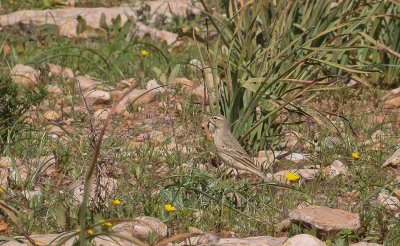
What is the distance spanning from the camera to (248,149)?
7.60 metres

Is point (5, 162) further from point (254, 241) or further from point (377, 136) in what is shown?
point (377, 136)

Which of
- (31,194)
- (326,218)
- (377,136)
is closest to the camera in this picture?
(326,218)

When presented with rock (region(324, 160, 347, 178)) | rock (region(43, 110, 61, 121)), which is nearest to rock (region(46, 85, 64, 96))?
rock (region(43, 110, 61, 121))

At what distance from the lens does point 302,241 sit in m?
5.34

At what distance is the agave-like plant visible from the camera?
7246 mm

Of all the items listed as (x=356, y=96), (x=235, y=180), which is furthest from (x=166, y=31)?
(x=235, y=180)

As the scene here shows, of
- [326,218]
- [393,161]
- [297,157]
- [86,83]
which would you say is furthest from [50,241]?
[86,83]

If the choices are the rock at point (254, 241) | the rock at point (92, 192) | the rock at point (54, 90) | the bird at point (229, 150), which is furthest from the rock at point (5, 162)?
the rock at point (254, 241)

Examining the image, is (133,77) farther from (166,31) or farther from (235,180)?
(235,180)

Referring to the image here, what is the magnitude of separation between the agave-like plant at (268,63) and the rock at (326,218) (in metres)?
1.19

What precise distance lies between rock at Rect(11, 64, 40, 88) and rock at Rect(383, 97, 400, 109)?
3.16 meters

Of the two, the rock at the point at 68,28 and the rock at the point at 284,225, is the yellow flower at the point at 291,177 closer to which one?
the rock at the point at 284,225

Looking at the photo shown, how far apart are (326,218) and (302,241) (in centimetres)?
57

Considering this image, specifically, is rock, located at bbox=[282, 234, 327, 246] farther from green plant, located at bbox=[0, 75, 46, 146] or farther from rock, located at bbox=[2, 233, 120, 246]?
green plant, located at bbox=[0, 75, 46, 146]
